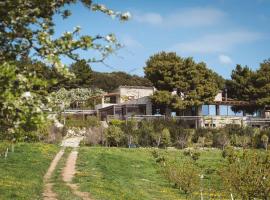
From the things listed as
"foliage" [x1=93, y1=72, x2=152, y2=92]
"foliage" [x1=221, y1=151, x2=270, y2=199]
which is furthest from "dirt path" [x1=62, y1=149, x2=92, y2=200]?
"foliage" [x1=93, y1=72, x2=152, y2=92]

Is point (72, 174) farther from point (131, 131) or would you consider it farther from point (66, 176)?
point (131, 131)

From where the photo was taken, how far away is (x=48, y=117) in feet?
29.1

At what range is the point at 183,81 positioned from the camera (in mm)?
78875

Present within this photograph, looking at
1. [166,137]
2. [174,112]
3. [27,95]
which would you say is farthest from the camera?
[174,112]

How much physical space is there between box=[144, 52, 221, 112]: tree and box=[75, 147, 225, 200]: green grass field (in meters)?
17.4

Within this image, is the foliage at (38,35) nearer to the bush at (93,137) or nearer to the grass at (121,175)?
the grass at (121,175)

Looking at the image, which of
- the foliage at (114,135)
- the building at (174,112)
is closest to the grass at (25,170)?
the foliage at (114,135)

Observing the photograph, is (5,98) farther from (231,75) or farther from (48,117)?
(231,75)

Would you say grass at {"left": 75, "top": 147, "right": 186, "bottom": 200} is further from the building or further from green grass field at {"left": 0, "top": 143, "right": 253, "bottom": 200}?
the building

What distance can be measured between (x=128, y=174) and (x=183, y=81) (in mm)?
40561

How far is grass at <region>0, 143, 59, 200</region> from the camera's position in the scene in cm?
2398

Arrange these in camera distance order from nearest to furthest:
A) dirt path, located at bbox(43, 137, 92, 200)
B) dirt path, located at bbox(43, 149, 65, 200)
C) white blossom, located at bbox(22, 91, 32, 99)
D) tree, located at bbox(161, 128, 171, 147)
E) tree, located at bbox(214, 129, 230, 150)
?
white blossom, located at bbox(22, 91, 32, 99) < dirt path, located at bbox(43, 149, 65, 200) < dirt path, located at bbox(43, 137, 92, 200) < tree, located at bbox(161, 128, 171, 147) < tree, located at bbox(214, 129, 230, 150)

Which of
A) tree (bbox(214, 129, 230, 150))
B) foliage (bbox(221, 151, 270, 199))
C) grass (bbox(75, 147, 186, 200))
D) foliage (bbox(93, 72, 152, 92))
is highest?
foliage (bbox(93, 72, 152, 92))

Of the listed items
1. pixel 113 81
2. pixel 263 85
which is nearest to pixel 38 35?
pixel 263 85
